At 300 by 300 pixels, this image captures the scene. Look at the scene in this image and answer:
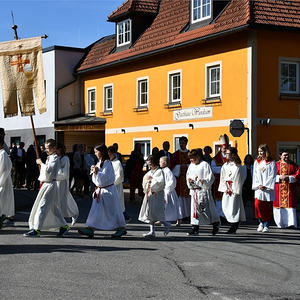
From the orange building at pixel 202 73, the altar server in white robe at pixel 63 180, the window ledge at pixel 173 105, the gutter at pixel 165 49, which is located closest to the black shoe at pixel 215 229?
the altar server in white robe at pixel 63 180

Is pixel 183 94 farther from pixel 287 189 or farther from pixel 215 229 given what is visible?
pixel 215 229

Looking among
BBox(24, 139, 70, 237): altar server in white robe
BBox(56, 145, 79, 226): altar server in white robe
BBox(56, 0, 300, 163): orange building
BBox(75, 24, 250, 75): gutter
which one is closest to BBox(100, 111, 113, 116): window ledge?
BBox(56, 0, 300, 163): orange building

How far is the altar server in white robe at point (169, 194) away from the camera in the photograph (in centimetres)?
1376

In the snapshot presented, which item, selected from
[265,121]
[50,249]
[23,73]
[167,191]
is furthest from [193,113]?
[50,249]

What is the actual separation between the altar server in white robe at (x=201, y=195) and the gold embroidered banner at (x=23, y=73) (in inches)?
132

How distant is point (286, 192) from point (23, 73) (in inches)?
241

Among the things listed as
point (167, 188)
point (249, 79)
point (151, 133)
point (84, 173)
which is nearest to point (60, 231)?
point (167, 188)

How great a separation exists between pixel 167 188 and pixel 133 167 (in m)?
7.19

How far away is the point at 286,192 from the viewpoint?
15.2 m

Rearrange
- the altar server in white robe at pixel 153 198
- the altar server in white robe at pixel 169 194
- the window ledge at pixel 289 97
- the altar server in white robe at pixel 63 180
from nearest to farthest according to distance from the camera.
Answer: the altar server in white robe at pixel 153 198, the altar server in white robe at pixel 63 180, the altar server in white robe at pixel 169 194, the window ledge at pixel 289 97

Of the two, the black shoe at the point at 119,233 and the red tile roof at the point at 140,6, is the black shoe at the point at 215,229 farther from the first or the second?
the red tile roof at the point at 140,6

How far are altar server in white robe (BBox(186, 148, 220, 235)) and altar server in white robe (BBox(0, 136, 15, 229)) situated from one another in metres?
3.39

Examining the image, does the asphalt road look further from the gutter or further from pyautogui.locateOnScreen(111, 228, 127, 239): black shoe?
the gutter

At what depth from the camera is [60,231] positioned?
39.8ft
